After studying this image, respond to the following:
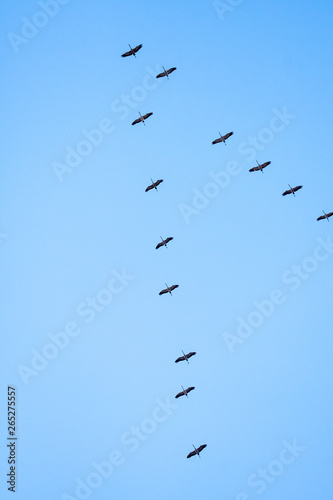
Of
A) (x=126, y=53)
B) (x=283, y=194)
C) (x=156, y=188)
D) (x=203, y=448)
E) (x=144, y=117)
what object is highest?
(x=126, y=53)

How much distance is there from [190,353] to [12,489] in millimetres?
14158

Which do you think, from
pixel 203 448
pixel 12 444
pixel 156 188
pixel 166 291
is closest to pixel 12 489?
pixel 12 444

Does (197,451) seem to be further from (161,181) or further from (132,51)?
(132,51)

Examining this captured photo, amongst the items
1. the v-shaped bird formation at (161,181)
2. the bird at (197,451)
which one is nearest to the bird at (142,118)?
the v-shaped bird formation at (161,181)

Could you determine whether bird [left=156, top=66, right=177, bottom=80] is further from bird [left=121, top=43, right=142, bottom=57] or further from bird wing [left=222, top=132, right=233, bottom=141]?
bird wing [left=222, top=132, right=233, bottom=141]

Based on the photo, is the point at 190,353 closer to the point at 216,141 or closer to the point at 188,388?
the point at 188,388

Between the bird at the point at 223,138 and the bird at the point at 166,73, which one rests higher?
the bird at the point at 166,73


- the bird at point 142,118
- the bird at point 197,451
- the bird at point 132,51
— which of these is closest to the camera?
the bird at point 132,51

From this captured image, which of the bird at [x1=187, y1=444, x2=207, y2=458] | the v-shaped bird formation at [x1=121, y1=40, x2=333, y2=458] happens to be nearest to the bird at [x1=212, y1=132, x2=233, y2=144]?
the v-shaped bird formation at [x1=121, y1=40, x2=333, y2=458]

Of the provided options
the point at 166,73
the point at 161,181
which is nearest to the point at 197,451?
the point at 161,181

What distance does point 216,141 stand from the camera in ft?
151

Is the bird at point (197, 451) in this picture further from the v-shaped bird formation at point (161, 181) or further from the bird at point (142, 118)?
the bird at point (142, 118)

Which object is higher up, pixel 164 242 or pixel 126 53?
pixel 126 53

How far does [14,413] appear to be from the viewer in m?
44.5
